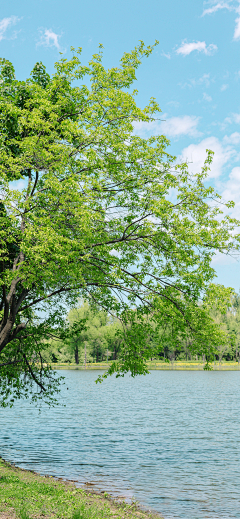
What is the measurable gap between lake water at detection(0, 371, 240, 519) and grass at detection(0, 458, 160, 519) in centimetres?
162

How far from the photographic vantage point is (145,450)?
22.6 m

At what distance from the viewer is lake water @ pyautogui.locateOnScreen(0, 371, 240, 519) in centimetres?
1533

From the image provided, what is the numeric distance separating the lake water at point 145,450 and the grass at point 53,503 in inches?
63.8

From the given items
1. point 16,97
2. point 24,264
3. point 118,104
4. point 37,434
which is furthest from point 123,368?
point 37,434

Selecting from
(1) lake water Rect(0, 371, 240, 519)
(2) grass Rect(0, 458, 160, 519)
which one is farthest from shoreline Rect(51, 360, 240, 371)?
(2) grass Rect(0, 458, 160, 519)

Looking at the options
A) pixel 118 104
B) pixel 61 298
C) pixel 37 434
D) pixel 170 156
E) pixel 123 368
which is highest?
pixel 118 104

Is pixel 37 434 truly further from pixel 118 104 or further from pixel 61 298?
pixel 118 104

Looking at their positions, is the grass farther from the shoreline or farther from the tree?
the shoreline

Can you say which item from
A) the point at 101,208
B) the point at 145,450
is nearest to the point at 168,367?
the point at 145,450

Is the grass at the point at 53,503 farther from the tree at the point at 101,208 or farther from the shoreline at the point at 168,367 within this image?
the shoreline at the point at 168,367

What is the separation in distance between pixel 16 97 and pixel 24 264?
6437 mm

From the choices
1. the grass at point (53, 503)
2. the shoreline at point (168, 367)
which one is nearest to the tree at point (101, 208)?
the grass at point (53, 503)

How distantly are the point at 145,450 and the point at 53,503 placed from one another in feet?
41.0

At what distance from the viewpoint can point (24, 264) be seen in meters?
13.1
